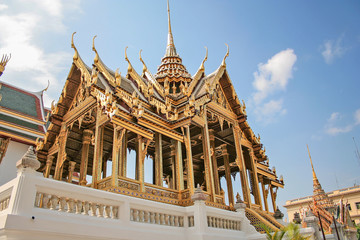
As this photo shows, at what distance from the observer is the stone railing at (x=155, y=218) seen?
17.4 feet

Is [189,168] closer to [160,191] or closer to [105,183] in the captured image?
[160,191]

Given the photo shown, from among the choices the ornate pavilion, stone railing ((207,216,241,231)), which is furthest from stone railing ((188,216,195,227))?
the ornate pavilion

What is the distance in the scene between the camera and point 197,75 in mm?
11039

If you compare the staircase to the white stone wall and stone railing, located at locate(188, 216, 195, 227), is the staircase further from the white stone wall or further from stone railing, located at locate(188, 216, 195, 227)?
stone railing, located at locate(188, 216, 195, 227)

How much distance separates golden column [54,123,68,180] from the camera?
370 inches

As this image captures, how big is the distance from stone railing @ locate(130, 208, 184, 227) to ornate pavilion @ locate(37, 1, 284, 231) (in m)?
1.26

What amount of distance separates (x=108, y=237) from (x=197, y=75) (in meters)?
7.54

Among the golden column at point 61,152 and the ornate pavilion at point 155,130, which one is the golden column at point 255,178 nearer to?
the ornate pavilion at point 155,130

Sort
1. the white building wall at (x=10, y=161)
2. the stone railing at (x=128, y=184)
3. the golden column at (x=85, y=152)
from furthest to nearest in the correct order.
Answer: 1. the white building wall at (x=10, y=161)
2. the golden column at (x=85, y=152)
3. the stone railing at (x=128, y=184)

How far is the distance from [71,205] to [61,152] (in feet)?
18.5

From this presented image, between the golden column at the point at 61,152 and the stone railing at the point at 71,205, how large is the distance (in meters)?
5.02

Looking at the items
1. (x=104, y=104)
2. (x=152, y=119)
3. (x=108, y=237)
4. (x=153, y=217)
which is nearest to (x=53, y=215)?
(x=108, y=237)

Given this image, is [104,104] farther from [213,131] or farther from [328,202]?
[328,202]

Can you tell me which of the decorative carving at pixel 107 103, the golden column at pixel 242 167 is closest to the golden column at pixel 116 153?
the decorative carving at pixel 107 103
